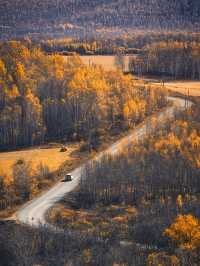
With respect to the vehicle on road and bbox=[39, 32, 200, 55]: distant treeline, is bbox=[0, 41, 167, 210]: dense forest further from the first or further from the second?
bbox=[39, 32, 200, 55]: distant treeline

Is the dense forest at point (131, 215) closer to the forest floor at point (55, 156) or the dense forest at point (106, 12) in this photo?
the forest floor at point (55, 156)

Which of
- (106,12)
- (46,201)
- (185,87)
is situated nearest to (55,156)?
(46,201)

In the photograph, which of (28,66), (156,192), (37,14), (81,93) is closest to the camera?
(156,192)

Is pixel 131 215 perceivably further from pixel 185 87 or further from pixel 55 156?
pixel 185 87

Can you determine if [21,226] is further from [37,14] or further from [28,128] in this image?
[37,14]

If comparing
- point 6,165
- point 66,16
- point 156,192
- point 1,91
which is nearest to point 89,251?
point 156,192

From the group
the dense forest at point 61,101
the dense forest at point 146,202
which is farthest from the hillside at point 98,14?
the dense forest at point 146,202

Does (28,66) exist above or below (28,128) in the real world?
above

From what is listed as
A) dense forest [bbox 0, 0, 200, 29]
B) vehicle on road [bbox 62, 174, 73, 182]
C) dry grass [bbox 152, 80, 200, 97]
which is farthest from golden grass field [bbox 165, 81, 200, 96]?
dense forest [bbox 0, 0, 200, 29]
